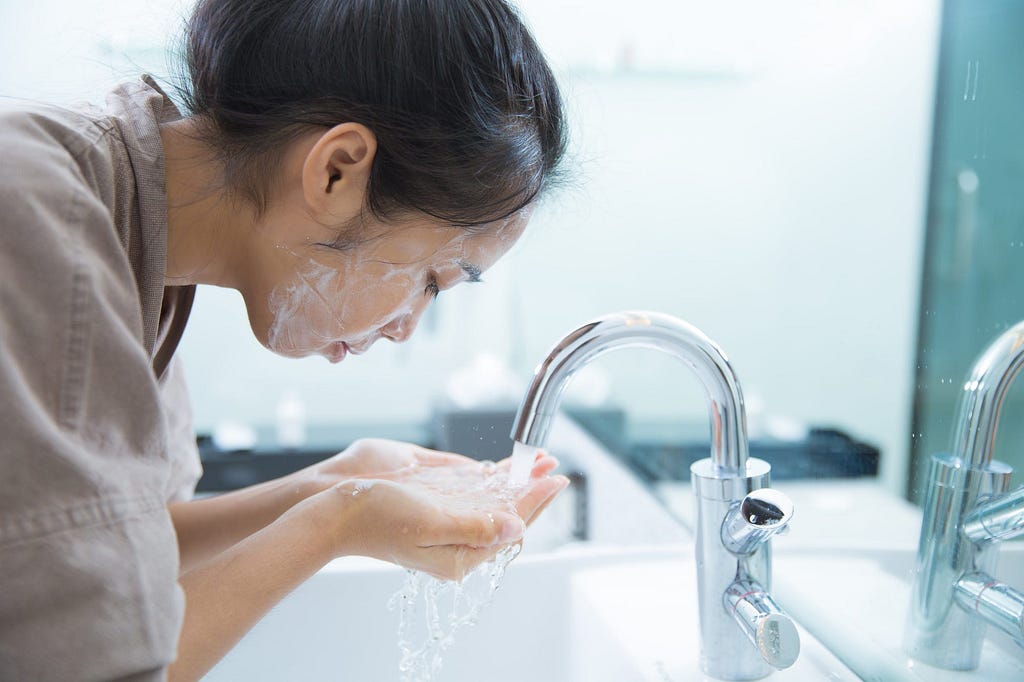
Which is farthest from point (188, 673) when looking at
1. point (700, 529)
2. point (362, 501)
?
point (700, 529)

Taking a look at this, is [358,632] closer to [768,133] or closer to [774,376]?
[774,376]

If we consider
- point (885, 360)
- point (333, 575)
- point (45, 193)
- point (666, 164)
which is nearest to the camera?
point (45, 193)

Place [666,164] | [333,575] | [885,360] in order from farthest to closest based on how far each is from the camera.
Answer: [666,164] < [885,360] < [333,575]

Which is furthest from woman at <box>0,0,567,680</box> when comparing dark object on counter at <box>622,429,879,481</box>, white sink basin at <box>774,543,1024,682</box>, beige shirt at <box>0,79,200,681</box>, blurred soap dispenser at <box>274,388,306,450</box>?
blurred soap dispenser at <box>274,388,306,450</box>

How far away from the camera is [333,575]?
0.79 meters

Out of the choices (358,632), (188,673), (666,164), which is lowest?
(358,632)

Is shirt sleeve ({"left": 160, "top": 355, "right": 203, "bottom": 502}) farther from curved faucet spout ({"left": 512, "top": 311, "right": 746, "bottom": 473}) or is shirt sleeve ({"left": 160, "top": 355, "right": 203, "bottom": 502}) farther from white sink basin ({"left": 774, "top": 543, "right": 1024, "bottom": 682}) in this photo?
white sink basin ({"left": 774, "top": 543, "right": 1024, "bottom": 682})

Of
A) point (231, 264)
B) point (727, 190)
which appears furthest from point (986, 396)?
point (727, 190)

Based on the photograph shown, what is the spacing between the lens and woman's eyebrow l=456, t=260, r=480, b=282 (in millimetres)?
679

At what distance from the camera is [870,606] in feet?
2.42

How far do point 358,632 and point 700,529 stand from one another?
0.34 m

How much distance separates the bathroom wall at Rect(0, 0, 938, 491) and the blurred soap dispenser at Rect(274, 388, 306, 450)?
186 mm

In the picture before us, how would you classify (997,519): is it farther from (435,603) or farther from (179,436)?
(179,436)

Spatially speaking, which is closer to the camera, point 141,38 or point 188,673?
point 188,673
